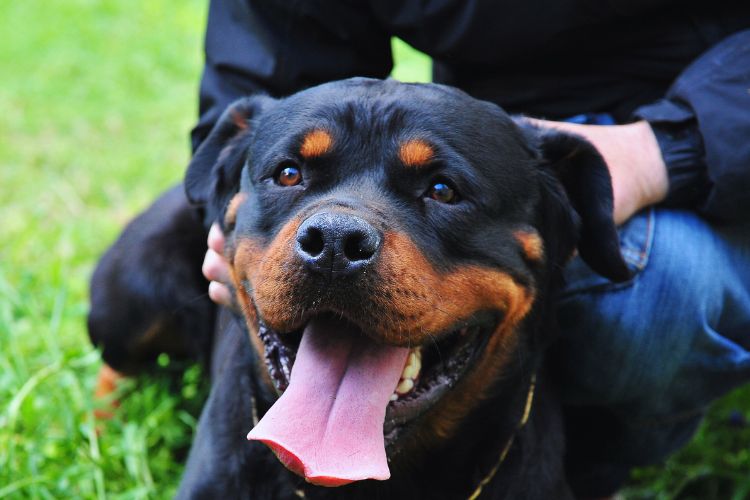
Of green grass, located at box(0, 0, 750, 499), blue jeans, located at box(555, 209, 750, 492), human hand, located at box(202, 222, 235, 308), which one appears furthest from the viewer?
green grass, located at box(0, 0, 750, 499)

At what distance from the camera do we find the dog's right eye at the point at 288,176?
2553 mm

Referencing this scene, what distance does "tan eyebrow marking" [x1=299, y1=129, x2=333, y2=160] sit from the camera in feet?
8.20

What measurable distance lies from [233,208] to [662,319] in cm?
135

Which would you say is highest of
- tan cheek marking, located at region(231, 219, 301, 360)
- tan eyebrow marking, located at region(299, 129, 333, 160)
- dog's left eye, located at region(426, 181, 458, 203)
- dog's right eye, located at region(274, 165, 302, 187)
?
tan eyebrow marking, located at region(299, 129, 333, 160)

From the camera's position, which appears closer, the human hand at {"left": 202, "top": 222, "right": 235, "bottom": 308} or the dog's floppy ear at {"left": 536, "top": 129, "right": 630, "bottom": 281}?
the dog's floppy ear at {"left": 536, "top": 129, "right": 630, "bottom": 281}

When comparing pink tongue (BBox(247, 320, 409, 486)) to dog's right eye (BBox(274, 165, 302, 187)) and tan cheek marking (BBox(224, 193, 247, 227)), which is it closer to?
dog's right eye (BBox(274, 165, 302, 187))

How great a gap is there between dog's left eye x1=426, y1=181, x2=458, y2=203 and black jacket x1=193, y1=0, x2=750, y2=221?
737 mm

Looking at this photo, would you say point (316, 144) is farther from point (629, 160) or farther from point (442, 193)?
point (629, 160)

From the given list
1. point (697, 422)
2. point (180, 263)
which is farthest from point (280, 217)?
point (697, 422)

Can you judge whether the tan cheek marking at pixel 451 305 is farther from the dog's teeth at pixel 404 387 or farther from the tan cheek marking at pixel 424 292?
the dog's teeth at pixel 404 387

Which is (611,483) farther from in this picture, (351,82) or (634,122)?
(351,82)

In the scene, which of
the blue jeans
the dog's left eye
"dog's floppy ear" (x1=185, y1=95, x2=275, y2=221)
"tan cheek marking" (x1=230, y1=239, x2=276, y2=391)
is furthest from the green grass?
the dog's left eye

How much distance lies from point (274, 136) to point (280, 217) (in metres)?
0.27

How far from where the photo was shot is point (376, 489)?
8.66 ft
